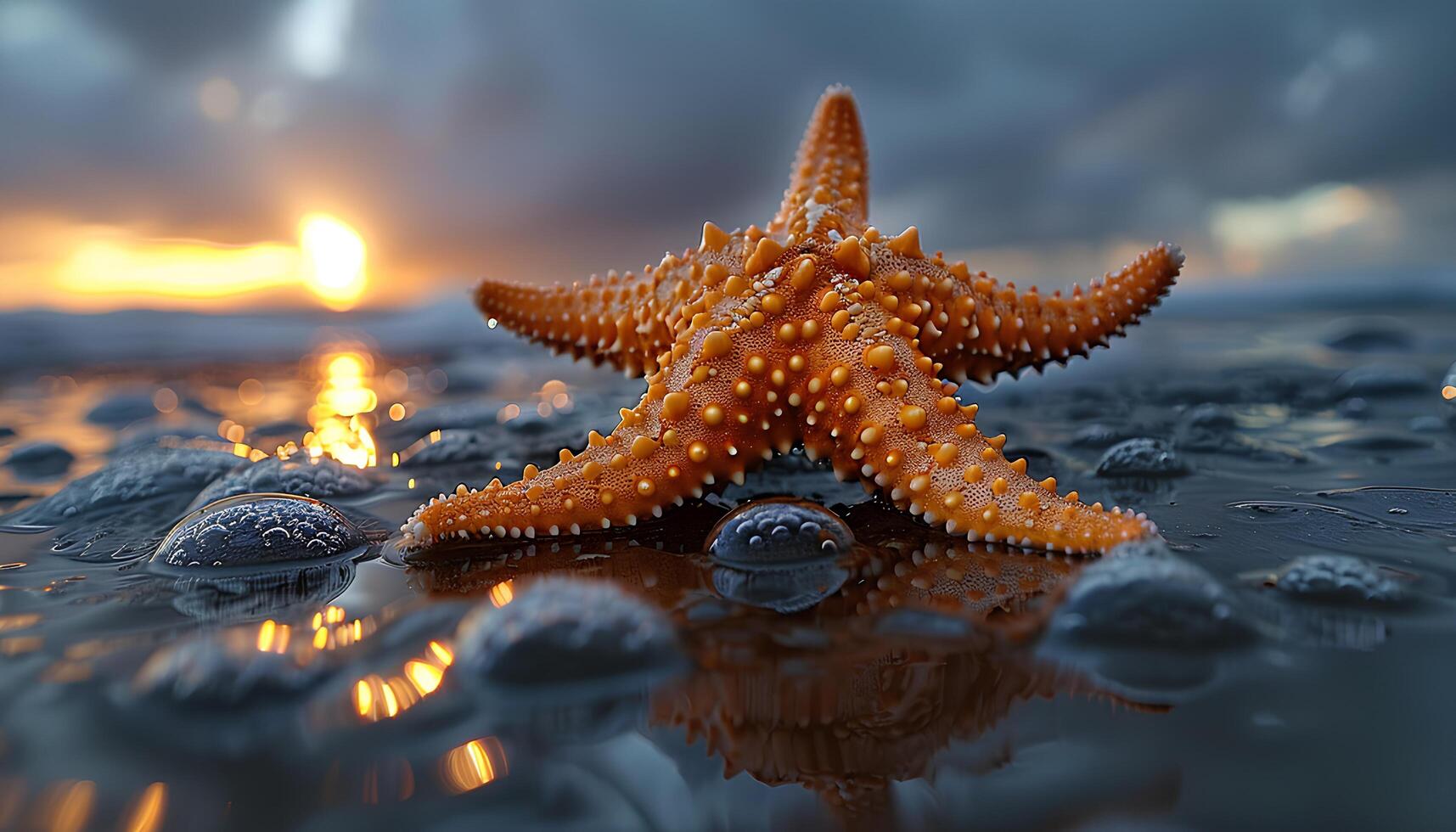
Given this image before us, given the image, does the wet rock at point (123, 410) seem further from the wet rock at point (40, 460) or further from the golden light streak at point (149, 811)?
the golden light streak at point (149, 811)

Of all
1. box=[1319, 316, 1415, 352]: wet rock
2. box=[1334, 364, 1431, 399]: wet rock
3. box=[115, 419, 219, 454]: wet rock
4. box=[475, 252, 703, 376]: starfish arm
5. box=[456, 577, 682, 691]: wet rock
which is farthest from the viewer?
box=[1319, 316, 1415, 352]: wet rock

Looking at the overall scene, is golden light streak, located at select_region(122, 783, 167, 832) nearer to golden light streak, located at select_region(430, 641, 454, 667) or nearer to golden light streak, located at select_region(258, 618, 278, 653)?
golden light streak, located at select_region(258, 618, 278, 653)

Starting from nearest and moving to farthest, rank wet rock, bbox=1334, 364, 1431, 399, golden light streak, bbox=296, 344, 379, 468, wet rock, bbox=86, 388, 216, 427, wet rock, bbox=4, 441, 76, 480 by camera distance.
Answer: wet rock, bbox=4, 441, 76, 480 → golden light streak, bbox=296, 344, 379, 468 → wet rock, bbox=1334, 364, 1431, 399 → wet rock, bbox=86, 388, 216, 427

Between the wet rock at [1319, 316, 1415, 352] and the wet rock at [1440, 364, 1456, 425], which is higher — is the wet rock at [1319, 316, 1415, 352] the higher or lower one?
the higher one

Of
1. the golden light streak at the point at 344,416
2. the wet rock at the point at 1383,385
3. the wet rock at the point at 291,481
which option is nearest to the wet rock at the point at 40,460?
the golden light streak at the point at 344,416

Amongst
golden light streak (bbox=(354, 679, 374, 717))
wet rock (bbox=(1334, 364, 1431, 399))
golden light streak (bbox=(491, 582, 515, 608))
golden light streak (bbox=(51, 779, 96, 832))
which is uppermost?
wet rock (bbox=(1334, 364, 1431, 399))

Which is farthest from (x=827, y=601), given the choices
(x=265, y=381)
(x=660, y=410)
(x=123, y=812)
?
(x=265, y=381)

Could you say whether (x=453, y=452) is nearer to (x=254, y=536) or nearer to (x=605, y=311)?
(x=605, y=311)

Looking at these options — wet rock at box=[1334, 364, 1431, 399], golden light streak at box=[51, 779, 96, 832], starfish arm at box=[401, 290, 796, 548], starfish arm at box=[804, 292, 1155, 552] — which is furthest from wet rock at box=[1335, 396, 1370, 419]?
golden light streak at box=[51, 779, 96, 832]
